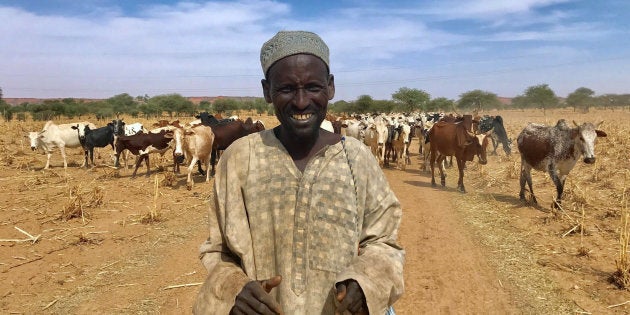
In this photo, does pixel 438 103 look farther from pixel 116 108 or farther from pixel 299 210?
pixel 299 210

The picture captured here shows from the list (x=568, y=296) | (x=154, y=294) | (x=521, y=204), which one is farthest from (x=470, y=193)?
(x=154, y=294)

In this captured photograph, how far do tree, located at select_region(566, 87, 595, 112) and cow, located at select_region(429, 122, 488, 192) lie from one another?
218ft

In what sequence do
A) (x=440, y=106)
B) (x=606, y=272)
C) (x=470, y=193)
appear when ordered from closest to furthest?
1. (x=606, y=272)
2. (x=470, y=193)
3. (x=440, y=106)

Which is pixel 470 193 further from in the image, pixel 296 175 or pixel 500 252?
pixel 296 175

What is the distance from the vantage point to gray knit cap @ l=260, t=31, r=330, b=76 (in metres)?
1.62

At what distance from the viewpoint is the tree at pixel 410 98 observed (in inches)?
2254

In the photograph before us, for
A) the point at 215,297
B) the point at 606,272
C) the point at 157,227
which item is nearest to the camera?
the point at 215,297

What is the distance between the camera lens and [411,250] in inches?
269

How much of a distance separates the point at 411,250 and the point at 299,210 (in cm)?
569

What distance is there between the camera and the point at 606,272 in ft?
19.0

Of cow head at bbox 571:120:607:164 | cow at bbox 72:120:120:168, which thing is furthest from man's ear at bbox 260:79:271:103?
cow at bbox 72:120:120:168

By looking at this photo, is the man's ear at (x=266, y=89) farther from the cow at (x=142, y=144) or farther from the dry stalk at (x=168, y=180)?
the cow at (x=142, y=144)

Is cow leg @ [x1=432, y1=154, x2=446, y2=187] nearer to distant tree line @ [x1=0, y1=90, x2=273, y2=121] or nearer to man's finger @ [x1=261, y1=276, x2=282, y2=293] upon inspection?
man's finger @ [x1=261, y1=276, x2=282, y2=293]

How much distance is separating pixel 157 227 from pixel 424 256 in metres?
5.33
